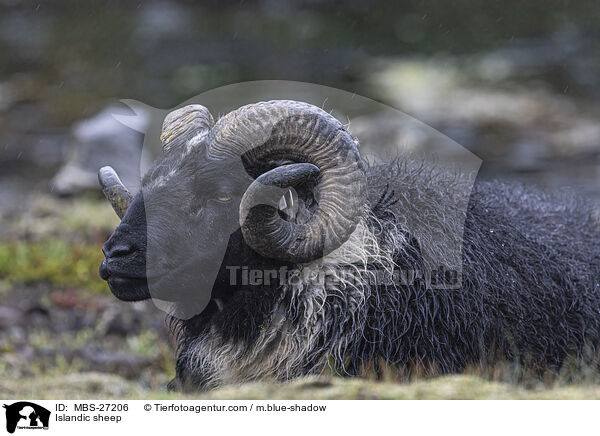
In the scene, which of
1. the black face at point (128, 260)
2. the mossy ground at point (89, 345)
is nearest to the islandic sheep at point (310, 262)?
the black face at point (128, 260)

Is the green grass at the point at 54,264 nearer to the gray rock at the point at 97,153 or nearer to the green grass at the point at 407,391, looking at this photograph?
the gray rock at the point at 97,153

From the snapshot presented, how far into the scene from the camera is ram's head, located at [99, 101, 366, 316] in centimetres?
370

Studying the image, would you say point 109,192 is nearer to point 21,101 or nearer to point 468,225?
point 468,225

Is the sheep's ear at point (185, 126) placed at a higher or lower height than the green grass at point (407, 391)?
higher

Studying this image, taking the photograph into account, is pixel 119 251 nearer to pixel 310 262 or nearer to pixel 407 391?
pixel 310 262

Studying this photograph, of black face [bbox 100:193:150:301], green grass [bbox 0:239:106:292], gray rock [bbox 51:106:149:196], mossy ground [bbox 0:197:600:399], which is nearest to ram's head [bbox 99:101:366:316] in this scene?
black face [bbox 100:193:150:301]

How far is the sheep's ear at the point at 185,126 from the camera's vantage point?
4.11 meters

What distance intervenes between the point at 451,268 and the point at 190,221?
1483 mm

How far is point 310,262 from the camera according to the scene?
3984 millimetres

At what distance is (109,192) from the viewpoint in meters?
4.31
